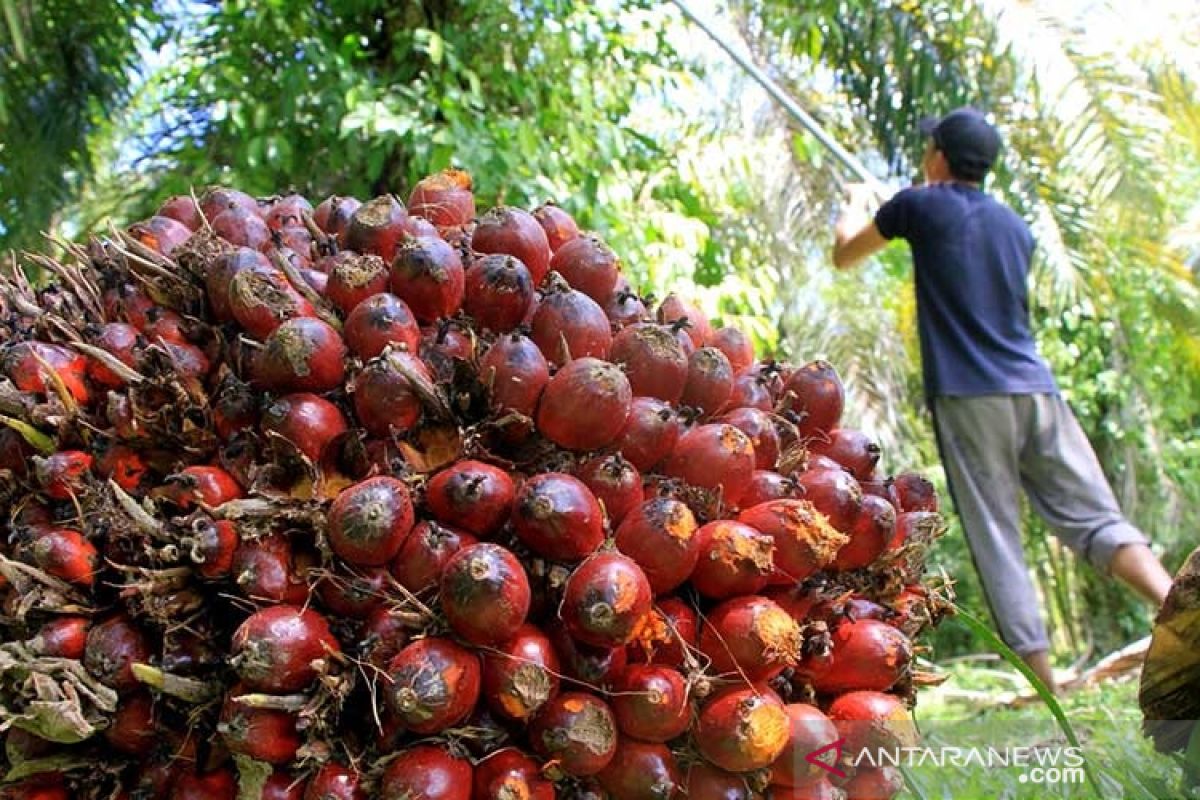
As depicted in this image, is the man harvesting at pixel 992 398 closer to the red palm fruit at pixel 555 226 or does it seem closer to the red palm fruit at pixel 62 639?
the red palm fruit at pixel 555 226

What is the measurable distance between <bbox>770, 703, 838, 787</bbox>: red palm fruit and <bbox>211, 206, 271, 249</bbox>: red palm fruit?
958 mm

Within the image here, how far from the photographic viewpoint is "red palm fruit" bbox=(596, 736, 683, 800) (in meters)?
1.15

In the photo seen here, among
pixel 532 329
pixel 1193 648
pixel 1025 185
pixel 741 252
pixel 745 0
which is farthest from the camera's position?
pixel 1025 185

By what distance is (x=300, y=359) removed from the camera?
1.23 m

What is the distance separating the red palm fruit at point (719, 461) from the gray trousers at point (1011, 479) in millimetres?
2799

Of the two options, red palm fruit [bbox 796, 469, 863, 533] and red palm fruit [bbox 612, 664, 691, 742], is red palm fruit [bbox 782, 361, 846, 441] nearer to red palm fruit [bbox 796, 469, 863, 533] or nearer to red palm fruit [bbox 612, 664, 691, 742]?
red palm fruit [bbox 796, 469, 863, 533]

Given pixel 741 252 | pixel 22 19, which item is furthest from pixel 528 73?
pixel 741 252

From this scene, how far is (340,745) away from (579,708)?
0.26m

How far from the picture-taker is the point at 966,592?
1487 centimetres

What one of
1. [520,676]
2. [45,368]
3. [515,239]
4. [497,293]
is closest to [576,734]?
[520,676]

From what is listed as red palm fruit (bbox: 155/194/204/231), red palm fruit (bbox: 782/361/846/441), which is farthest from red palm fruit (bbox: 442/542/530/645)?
red palm fruit (bbox: 155/194/204/231)

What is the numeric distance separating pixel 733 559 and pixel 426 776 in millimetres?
400

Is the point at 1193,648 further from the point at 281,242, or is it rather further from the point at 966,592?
the point at 966,592

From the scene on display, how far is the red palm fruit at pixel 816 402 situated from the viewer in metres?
1.48
